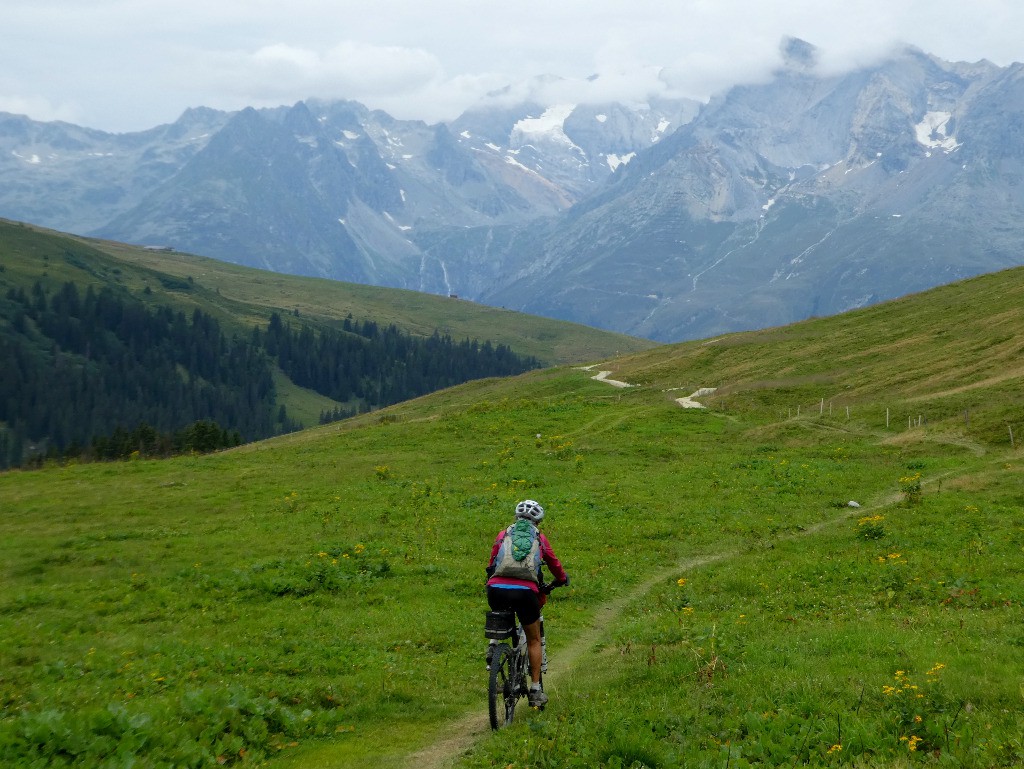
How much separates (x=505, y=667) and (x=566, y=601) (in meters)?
10.3

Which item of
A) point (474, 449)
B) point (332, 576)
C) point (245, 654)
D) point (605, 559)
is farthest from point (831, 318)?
point (245, 654)

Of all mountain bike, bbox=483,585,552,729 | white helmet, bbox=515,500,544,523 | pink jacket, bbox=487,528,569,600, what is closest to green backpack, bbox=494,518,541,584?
pink jacket, bbox=487,528,569,600

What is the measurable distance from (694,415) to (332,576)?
4550 cm

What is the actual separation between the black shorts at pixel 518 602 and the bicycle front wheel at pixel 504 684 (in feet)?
2.06

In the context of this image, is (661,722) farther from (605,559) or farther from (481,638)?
(605,559)

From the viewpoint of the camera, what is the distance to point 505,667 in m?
15.1

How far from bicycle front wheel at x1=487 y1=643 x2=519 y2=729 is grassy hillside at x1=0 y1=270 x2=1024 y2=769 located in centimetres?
39

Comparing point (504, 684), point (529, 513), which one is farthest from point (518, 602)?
point (529, 513)

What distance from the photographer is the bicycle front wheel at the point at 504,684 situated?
14664mm

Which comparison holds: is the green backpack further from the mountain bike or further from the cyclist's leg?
the cyclist's leg

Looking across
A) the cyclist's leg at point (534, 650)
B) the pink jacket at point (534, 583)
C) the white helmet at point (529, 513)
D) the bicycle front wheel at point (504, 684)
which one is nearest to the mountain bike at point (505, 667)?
the bicycle front wheel at point (504, 684)

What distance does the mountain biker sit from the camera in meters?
15.2

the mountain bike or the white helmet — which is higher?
the white helmet

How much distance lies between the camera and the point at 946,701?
12.2 meters
